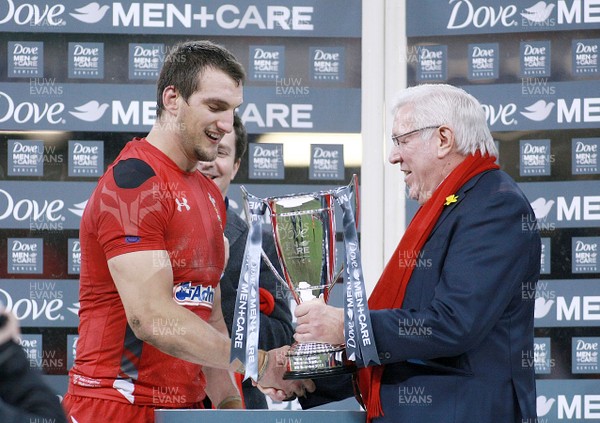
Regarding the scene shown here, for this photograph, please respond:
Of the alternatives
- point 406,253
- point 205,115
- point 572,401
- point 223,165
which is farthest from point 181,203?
point 572,401

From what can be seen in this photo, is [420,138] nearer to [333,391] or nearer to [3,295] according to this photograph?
[333,391]

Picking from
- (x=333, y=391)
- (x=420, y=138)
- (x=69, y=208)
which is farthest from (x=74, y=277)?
(x=420, y=138)

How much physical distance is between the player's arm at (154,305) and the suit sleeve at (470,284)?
484 mm

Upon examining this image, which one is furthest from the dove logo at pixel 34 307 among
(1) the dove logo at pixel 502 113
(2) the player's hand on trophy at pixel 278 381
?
(1) the dove logo at pixel 502 113

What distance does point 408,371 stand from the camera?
2250mm

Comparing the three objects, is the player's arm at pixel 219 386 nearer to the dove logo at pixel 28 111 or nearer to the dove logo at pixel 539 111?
the dove logo at pixel 28 111

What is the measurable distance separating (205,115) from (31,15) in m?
1.93

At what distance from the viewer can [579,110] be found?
409cm

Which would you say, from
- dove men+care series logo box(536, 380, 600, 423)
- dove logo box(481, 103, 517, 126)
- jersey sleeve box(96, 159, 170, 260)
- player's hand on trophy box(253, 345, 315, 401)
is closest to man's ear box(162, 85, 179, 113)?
jersey sleeve box(96, 159, 170, 260)

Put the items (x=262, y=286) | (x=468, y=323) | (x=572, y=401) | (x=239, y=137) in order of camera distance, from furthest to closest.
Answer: (x=572, y=401), (x=239, y=137), (x=262, y=286), (x=468, y=323)

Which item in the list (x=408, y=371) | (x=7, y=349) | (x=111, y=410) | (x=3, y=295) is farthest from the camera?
(x=3, y=295)

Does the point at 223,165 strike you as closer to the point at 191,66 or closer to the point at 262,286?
the point at 262,286

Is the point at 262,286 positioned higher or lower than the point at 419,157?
lower

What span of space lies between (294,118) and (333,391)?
1.87 meters
